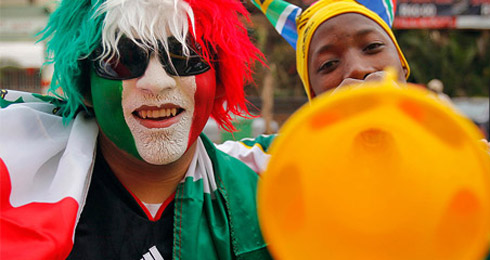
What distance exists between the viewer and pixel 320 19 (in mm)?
1979

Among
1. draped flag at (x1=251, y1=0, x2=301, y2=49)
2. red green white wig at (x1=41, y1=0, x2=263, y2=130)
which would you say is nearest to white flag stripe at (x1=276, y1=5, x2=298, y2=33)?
draped flag at (x1=251, y1=0, x2=301, y2=49)

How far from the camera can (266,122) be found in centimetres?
774

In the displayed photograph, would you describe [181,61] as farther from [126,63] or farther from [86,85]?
[86,85]

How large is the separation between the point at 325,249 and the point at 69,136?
43.1 inches

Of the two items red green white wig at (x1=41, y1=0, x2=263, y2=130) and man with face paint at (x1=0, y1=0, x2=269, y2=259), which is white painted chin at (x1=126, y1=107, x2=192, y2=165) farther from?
red green white wig at (x1=41, y1=0, x2=263, y2=130)

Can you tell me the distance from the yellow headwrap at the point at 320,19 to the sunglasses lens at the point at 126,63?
746 millimetres

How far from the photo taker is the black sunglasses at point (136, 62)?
1.58 metres

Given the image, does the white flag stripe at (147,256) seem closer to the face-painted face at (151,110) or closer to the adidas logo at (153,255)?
the adidas logo at (153,255)

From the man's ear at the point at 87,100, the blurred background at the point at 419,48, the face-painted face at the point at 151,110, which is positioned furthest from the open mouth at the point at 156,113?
the blurred background at the point at 419,48

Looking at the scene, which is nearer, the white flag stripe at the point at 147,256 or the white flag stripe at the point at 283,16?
the white flag stripe at the point at 147,256

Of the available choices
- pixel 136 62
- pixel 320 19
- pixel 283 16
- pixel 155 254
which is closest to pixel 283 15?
pixel 283 16

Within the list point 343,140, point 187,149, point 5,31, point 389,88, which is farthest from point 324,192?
point 5,31

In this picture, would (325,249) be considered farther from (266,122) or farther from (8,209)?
(266,122)

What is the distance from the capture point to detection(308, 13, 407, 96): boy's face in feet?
5.88
